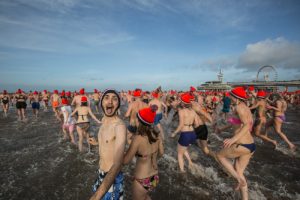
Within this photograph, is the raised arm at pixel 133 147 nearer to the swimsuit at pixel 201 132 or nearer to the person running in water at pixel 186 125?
the person running in water at pixel 186 125

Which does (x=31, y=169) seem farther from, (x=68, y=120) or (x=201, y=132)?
(x=201, y=132)

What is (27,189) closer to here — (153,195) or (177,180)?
(153,195)

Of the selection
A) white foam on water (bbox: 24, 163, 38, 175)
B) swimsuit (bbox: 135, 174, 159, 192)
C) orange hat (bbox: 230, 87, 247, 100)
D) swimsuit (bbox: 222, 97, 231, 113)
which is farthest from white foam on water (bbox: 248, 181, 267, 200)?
swimsuit (bbox: 222, 97, 231, 113)

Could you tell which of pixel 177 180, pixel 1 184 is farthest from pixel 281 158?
pixel 1 184

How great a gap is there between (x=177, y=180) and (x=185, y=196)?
723mm

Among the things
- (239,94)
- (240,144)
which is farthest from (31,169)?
(239,94)

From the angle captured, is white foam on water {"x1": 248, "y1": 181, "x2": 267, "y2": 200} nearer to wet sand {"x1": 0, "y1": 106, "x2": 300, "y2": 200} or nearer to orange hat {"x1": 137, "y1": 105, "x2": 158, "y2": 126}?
Result: wet sand {"x1": 0, "y1": 106, "x2": 300, "y2": 200}

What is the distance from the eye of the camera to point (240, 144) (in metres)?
3.48

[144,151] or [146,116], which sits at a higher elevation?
[146,116]

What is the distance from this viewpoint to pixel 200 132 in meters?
5.19

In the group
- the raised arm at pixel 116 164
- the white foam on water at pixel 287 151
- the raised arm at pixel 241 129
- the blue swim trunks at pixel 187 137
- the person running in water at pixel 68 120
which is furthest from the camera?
the person running in water at pixel 68 120

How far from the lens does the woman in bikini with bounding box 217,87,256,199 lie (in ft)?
11.1

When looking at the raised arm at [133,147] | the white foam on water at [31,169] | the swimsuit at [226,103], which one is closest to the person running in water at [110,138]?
the raised arm at [133,147]

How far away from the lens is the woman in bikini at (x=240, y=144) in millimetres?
3391
